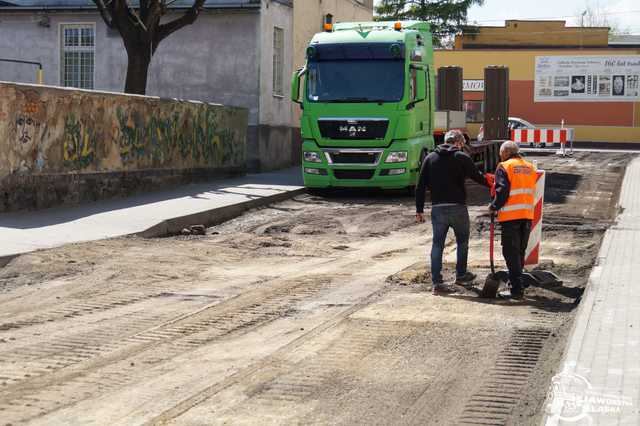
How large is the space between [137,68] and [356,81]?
22.2 ft

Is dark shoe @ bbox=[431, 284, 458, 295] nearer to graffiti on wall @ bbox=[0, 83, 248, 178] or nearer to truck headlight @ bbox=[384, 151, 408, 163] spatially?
graffiti on wall @ bbox=[0, 83, 248, 178]

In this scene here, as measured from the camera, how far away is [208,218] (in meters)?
20.4

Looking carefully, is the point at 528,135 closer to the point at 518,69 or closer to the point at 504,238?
the point at 518,69

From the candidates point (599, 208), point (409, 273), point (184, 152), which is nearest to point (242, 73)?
point (184, 152)

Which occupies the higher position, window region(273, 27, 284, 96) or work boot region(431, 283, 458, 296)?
window region(273, 27, 284, 96)

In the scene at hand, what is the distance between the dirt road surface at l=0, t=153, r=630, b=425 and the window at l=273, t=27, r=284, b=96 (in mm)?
17141

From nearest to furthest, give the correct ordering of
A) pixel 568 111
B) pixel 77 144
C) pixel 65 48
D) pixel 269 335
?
1. pixel 269 335
2. pixel 77 144
3. pixel 65 48
4. pixel 568 111

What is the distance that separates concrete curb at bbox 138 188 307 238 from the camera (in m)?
18.4

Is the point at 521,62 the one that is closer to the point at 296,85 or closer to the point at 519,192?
the point at 296,85

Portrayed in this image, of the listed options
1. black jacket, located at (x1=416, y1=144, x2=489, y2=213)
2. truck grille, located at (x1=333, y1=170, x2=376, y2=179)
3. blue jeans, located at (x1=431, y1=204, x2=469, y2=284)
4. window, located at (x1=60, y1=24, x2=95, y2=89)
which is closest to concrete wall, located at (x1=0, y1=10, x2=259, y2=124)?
window, located at (x1=60, y1=24, x2=95, y2=89)

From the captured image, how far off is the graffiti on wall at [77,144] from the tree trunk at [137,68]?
21.6 ft

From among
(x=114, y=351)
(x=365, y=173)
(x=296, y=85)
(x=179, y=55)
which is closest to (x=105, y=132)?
(x=296, y=85)

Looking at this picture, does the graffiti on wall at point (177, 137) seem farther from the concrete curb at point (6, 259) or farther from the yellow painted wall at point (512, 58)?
the yellow painted wall at point (512, 58)

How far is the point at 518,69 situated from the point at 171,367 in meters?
56.9
